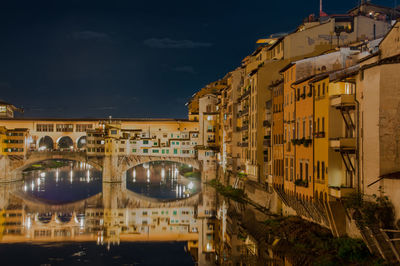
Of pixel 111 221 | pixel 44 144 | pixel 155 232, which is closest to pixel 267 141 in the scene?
pixel 155 232

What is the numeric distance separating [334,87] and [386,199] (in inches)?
237

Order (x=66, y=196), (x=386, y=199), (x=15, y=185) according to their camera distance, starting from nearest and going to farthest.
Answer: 1. (x=386, y=199)
2. (x=66, y=196)
3. (x=15, y=185)

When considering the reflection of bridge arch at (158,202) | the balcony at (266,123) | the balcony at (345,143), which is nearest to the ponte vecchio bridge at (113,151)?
the reflection of bridge arch at (158,202)

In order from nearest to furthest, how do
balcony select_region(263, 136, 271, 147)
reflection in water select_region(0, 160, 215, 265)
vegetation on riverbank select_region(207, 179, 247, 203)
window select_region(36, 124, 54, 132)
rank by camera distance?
reflection in water select_region(0, 160, 215, 265), balcony select_region(263, 136, 271, 147), vegetation on riverbank select_region(207, 179, 247, 203), window select_region(36, 124, 54, 132)

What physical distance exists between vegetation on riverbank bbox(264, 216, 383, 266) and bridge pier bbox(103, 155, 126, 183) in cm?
4147

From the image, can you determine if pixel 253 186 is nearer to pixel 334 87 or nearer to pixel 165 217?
pixel 165 217

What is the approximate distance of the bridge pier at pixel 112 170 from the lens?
6788 centimetres

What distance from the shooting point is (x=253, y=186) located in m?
40.0

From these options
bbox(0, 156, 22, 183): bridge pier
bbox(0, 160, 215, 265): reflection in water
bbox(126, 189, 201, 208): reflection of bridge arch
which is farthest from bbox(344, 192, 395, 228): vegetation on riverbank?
bbox(0, 156, 22, 183): bridge pier

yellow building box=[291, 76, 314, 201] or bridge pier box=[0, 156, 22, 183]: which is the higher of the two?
yellow building box=[291, 76, 314, 201]

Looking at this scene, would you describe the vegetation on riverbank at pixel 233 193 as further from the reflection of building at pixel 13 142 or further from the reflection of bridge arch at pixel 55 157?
the reflection of building at pixel 13 142

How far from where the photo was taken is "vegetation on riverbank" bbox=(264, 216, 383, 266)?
18922mm

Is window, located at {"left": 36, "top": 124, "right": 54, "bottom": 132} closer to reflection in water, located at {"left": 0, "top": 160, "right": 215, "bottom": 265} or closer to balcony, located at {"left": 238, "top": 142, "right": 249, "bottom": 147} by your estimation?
reflection in water, located at {"left": 0, "top": 160, "right": 215, "bottom": 265}

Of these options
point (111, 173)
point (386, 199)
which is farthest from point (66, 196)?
point (386, 199)
